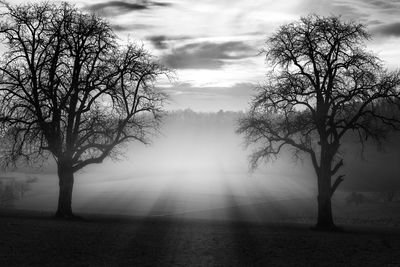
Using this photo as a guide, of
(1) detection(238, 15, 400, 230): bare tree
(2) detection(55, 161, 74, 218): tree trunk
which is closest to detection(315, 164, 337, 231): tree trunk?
(1) detection(238, 15, 400, 230): bare tree

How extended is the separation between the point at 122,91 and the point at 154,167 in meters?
113

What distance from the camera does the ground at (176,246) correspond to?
54.1 feet

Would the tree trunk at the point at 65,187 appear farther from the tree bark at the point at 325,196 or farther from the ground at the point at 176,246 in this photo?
the tree bark at the point at 325,196

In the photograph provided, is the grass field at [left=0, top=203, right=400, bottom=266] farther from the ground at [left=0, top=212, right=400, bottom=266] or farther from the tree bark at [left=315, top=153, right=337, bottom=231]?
the tree bark at [left=315, top=153, right=337, bottom=231]

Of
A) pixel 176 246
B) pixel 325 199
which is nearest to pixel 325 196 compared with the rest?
pixel 325 199

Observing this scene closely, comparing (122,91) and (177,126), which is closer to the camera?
(122,91)

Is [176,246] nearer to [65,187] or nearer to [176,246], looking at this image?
[176,246]

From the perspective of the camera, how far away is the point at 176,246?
1925 cm

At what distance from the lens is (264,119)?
2792cm

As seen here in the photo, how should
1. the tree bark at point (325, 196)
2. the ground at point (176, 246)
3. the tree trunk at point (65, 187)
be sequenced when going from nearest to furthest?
the ground at point (176, 246) → the tree trunk at point (65, 187) → the tree bark at point (325, 196)

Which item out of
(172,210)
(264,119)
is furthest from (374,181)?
(264,119)

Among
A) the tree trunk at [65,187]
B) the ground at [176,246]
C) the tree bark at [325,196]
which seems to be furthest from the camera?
the tree bark at [325,196]

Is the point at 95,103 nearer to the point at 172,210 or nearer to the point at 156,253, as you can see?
the point at 156,253

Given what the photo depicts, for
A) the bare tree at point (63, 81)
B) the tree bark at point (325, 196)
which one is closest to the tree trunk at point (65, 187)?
the bare tree at point (63, 81)
